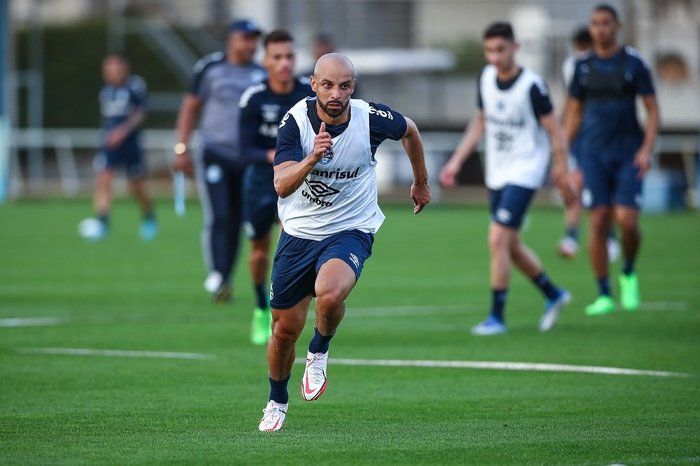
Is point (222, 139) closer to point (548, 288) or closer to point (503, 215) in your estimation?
point (503, 215)

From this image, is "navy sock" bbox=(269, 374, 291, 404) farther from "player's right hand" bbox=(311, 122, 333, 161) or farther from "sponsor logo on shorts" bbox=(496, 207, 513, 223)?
"sponsor logo on shorts" bbox=(496, 207, 513, 223)

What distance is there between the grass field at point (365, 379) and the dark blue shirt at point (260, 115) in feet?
5.09

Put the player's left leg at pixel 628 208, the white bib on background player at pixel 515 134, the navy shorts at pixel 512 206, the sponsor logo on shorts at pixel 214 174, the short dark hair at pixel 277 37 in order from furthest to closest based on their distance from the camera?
the sponsor logo on shorts at pixel 214 174 < the player's left leg at pixel 628 208 < the white bib on background player at pixel 515 134 < the navy shorts at pixel 512 206 < the short dark hair at pixel 277 37

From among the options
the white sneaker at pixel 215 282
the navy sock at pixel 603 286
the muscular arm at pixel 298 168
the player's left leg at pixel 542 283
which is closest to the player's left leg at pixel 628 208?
the navy sock at pixel 603 286

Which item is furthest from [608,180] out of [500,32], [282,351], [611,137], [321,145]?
[321,145]

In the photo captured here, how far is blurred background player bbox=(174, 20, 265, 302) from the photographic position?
46.6ft

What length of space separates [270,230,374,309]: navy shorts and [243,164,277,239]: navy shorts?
12.8 feet

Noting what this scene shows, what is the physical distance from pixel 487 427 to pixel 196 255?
13.6 metres

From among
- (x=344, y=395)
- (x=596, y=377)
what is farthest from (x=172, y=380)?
(x=596, y=377)

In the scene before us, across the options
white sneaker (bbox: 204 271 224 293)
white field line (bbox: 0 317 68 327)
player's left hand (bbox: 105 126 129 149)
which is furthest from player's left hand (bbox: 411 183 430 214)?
player's left hand (bbox: 105 126 129 149)

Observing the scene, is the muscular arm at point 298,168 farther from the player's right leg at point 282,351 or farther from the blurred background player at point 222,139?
the blurred background player at point 222,139

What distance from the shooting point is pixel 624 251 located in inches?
549

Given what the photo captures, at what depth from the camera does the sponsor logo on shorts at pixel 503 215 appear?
12.5 meters

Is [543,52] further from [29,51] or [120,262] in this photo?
[120,262]
